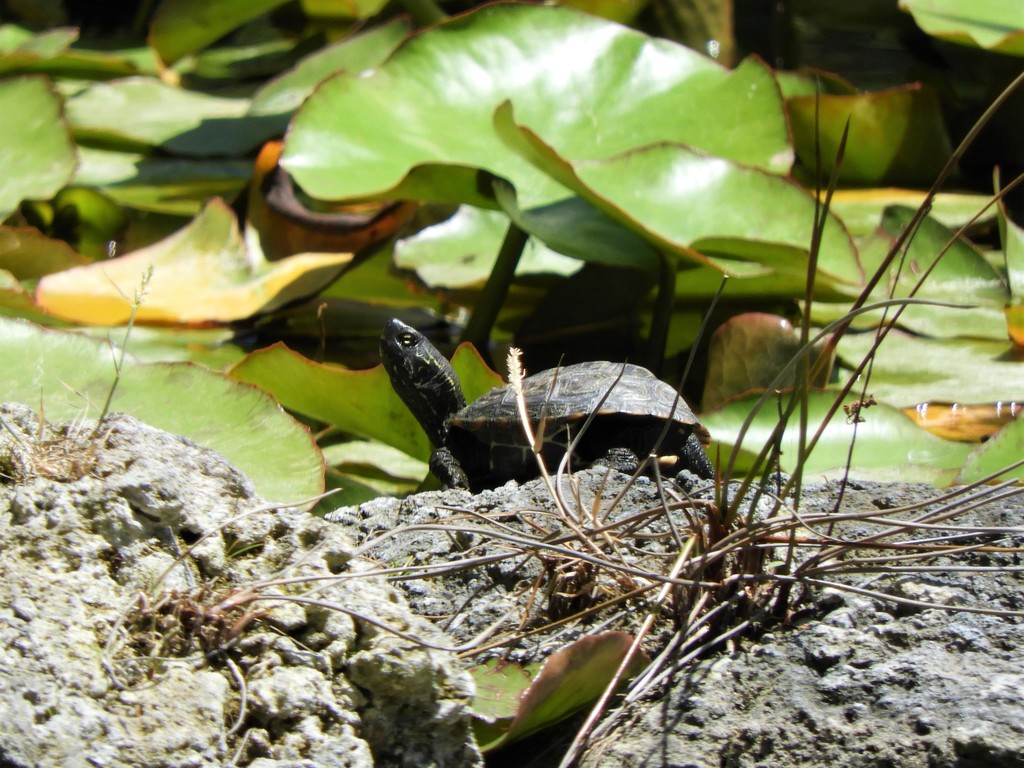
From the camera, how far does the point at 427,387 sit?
5.50 ft

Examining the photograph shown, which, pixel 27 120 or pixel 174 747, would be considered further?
pixel 27 120

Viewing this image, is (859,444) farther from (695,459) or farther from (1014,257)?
(1014,257)

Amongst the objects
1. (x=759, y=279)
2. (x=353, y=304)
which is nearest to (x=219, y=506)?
(x=759, y=279)

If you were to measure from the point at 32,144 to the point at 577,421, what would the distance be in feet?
5.37

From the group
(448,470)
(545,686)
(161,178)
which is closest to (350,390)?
(448,470)

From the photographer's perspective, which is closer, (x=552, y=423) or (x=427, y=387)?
(x=552, y=423)

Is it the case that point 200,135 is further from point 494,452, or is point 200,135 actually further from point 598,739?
point 598,739

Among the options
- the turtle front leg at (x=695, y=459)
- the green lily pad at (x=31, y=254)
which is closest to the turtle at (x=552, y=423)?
the turtle front leg at (x=695, y=459)

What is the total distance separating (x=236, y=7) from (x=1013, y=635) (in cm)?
329

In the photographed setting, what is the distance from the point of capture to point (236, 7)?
3.54 meters

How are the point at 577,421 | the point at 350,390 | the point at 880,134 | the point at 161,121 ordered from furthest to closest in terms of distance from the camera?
1. the point at 161,121
2. the point at 880,134
3. the point at 350,390
4. the point at 577,421

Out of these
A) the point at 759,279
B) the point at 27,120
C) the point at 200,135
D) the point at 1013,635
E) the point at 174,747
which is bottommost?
the point at 174,747

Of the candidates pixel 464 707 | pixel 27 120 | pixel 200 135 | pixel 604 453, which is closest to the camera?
pixel 464 707

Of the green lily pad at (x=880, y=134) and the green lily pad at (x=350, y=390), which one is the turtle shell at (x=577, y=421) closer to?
the green lily pad at (x=350, y=390)
